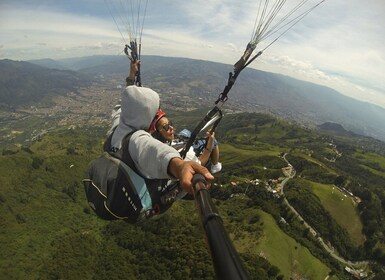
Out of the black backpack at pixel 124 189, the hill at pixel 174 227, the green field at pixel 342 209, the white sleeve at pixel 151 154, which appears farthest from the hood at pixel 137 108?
the green field at pixel 342 209

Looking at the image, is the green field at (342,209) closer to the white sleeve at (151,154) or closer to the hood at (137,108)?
the hood at (137,108)

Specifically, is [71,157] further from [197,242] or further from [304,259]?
[304,259]

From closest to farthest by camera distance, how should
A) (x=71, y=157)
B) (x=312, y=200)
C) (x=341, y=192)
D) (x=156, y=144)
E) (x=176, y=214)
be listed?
1. (x=156, y=144)
2. (x=176, y=214)
3. (x=312, y=200)
4. (x=341, y=192)
5. (x=71, y=157)

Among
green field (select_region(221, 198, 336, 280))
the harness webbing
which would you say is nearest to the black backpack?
the harness webbing

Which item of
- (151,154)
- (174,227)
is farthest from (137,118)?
(174,227)

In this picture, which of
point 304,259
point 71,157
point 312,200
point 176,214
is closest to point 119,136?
point 304,259
